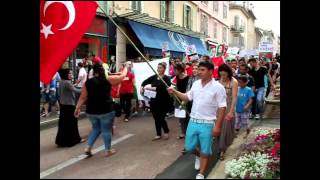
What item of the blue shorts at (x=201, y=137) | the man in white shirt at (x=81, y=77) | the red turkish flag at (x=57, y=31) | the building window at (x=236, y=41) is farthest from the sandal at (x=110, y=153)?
the blue shorts at (x=201, y=137)

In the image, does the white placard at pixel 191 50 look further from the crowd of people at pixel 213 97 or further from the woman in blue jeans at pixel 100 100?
the woman in blue jeans at pixel 100 100

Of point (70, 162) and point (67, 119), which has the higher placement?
point (67, 119)

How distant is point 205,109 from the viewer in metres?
0.97

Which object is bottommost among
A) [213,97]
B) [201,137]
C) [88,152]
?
[88,152]

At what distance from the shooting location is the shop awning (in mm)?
1115

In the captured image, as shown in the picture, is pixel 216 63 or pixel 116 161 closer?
pixel 216 63

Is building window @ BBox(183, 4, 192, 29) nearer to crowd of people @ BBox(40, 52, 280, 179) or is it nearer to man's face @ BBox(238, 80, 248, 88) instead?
crowd of people @ BBox(40, 52, 280, 179)

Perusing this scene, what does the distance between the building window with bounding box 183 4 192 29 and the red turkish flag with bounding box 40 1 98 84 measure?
52 centimetres

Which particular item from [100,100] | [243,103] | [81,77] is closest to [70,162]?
[100,100]

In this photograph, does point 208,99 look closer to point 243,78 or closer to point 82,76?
point 243,78

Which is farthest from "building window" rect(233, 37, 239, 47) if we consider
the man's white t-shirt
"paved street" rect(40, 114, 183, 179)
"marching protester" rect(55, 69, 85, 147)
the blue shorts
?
the man's white t-shirt

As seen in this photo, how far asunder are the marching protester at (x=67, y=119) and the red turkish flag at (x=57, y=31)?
490cm

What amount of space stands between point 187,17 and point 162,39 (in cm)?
20

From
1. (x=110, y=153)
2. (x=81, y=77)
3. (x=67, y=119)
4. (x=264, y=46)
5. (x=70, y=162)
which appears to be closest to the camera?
(x=264, y=46)
